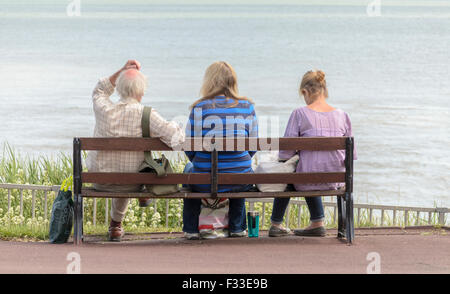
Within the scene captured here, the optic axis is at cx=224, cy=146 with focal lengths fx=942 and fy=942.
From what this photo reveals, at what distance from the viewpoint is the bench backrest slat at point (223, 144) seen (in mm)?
7242

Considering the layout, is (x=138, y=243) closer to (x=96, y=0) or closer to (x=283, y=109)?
(x=283, y=109)

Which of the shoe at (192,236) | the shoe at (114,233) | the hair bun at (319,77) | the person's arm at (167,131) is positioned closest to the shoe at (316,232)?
the shoe at (192,236)

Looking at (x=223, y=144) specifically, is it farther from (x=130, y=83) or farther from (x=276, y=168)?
(x=130, y=83)

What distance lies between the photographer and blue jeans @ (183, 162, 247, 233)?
761 centimetres

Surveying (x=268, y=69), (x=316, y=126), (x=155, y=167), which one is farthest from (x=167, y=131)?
(x=268, y=69)

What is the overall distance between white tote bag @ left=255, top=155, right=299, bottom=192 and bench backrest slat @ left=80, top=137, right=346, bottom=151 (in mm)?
227

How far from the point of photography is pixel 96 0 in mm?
150000

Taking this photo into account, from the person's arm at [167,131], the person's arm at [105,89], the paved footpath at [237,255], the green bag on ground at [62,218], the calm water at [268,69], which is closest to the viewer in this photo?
the paved footpath at [237,255]

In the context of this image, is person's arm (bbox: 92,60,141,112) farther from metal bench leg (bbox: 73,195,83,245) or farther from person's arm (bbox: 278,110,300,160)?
person's arm (bbox: 278,110,300,160)

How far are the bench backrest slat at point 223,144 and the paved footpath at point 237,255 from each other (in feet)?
2.50

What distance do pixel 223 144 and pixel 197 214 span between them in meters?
0.69

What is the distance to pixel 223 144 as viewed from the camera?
730cm

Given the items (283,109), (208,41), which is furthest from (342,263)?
(208,41)

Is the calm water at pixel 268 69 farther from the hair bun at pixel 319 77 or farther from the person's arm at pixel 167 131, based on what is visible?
the person's arm at pixel 167 131
